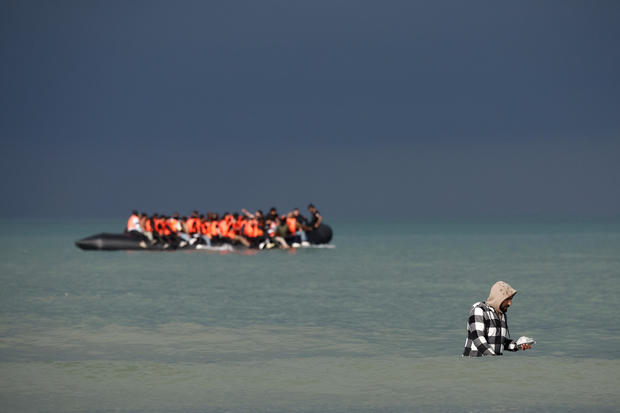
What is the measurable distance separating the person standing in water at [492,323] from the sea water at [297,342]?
1.37 feet

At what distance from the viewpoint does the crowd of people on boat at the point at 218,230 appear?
38.9m

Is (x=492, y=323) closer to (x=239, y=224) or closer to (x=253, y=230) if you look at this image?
(x=253, y=230)

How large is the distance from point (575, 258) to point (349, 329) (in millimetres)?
20945

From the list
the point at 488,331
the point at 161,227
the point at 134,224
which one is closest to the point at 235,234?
the point at 161,227

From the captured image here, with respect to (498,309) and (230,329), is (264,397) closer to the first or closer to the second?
(498,309)

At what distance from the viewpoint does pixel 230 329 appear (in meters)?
14.8

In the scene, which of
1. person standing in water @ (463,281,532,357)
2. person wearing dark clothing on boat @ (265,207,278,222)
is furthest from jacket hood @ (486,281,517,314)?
person wearing dark clothing on boat @ (265,207,278,222)

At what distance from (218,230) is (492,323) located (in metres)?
30.4

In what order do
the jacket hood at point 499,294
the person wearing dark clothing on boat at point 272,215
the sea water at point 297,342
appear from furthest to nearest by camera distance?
the person wearing dark clothing on boat at point 272,215 → the jacket hood at point 499,294 → the sea water at point 297,342

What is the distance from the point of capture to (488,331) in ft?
33.8

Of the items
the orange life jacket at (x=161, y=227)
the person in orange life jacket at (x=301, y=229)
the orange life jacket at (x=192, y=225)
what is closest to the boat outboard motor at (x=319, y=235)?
the person in orange life jacket at (x=301, y=229)

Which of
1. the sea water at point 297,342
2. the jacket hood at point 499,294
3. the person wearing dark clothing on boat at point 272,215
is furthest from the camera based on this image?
the person wearing dark clothing on boat at point 272,215

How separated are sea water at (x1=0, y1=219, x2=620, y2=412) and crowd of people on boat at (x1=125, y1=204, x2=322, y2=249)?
11642 mm

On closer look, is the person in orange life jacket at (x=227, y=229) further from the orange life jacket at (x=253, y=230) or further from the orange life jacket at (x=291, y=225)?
the orange life jacket at (x=291, y=225)
